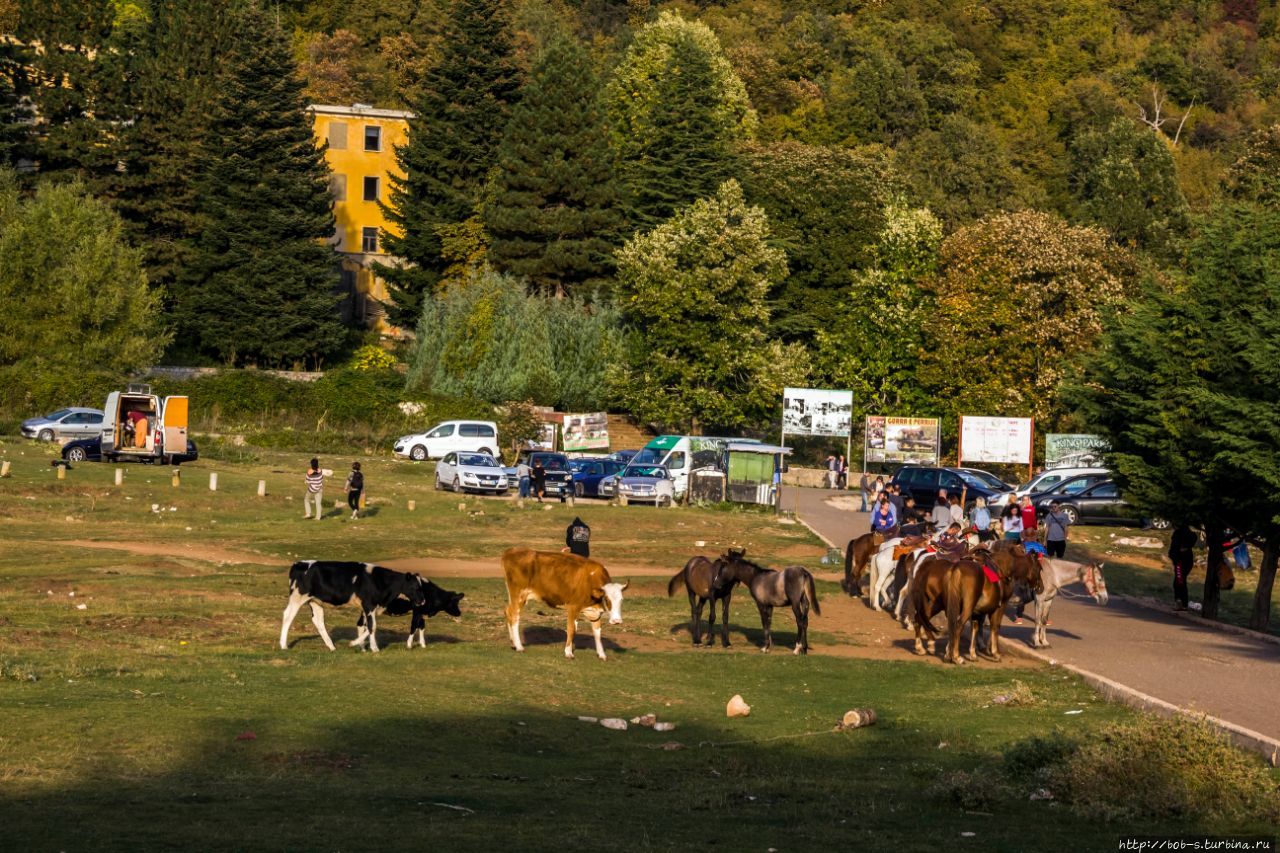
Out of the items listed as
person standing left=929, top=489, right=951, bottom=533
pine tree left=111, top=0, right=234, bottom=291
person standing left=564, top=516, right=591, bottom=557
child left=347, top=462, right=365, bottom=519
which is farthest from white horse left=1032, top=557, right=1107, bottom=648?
pine tree left=111, top=0, right=234, bottom=291

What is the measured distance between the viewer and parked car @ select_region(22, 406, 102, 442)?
227 feet

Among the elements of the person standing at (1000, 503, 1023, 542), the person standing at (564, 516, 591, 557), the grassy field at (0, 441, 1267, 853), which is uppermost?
the person standing at (1000, 503, 1023, 542)

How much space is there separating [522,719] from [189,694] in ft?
12.7

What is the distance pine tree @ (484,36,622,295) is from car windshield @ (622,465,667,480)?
115 feet

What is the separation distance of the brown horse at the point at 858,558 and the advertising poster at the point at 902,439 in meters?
33.9

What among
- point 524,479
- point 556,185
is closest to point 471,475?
point 524,479

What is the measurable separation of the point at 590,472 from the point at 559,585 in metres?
37.6

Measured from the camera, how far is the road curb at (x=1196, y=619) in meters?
32.0

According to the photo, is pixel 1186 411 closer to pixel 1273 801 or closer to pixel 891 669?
pixel 891 669

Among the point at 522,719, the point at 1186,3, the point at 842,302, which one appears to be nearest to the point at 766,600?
the point at 522,719

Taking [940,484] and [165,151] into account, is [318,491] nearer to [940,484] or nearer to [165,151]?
[940,484]

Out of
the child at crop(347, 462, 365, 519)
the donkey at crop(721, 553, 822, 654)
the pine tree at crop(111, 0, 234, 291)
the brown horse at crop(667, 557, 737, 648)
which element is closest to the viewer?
the donkey at crop(721, 553, 822, 654)

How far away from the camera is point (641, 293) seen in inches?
3408

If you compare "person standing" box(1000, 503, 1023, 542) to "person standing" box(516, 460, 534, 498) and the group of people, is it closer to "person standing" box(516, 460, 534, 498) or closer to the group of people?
the group of people
